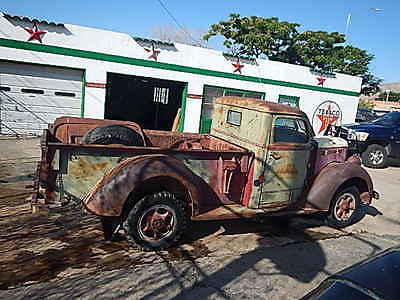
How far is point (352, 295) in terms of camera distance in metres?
2.02

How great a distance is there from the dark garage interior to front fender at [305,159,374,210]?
1080 cm

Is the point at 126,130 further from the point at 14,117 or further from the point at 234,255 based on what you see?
the point at 14,117

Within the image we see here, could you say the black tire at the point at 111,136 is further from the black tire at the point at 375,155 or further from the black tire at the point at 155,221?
the black tire at the point at 375,155

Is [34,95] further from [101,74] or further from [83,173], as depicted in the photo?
[83,173]

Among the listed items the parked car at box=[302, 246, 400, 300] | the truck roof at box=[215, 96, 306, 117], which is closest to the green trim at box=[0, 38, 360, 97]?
the truck roof at box=[215, 96, 306, 117]

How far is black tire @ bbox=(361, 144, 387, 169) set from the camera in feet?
40.1

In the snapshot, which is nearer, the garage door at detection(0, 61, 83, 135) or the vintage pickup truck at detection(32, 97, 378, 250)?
the vintage pickup truck at detection(32, 97, 378, 250)

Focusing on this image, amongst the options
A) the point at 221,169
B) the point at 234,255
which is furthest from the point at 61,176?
the point at 234,255

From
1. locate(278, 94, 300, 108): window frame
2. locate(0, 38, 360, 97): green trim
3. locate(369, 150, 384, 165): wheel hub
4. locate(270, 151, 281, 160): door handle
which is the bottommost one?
locate(369, 150, 384, 165): wheel hub

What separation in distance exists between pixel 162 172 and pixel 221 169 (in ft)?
3.19

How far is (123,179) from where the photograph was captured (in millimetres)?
4152

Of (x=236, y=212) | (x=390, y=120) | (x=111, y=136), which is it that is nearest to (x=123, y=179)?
(x=111, y=136)

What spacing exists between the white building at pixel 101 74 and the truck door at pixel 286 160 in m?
8.00

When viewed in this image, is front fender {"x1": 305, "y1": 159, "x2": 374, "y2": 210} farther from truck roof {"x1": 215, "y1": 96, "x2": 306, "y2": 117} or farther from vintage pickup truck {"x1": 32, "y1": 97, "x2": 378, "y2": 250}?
truck roof {"x1": 215, "y1": 96, "x2": 306, "y2": 117}
